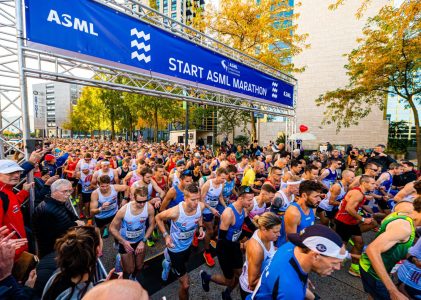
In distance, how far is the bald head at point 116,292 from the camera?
972 millimetres

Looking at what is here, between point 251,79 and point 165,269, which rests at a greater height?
point 251,79

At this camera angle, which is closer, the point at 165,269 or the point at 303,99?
the point at 165,269

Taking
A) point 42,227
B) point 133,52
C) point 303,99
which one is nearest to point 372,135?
point 303,99

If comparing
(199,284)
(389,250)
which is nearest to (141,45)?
(199,284)

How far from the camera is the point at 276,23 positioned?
577 inches

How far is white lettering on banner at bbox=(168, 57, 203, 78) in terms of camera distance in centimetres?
582

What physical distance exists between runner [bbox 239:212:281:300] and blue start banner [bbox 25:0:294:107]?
4.63 m

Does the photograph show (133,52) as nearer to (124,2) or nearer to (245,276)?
(124,2)

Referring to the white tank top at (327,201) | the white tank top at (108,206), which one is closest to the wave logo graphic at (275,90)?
the white tank top at (327,201)

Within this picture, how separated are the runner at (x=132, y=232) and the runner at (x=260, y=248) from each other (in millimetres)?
1818

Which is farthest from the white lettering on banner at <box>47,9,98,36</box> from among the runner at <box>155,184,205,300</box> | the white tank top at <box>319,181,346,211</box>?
the white tank top at <box>319,181,346,211</box>

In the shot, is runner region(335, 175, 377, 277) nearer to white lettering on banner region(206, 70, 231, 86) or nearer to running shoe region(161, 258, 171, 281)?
running shoe region(161, 258, 171, 281)

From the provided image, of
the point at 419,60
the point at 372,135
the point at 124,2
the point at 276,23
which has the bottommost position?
the point at 372,135

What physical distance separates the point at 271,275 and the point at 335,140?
26.3 metres
